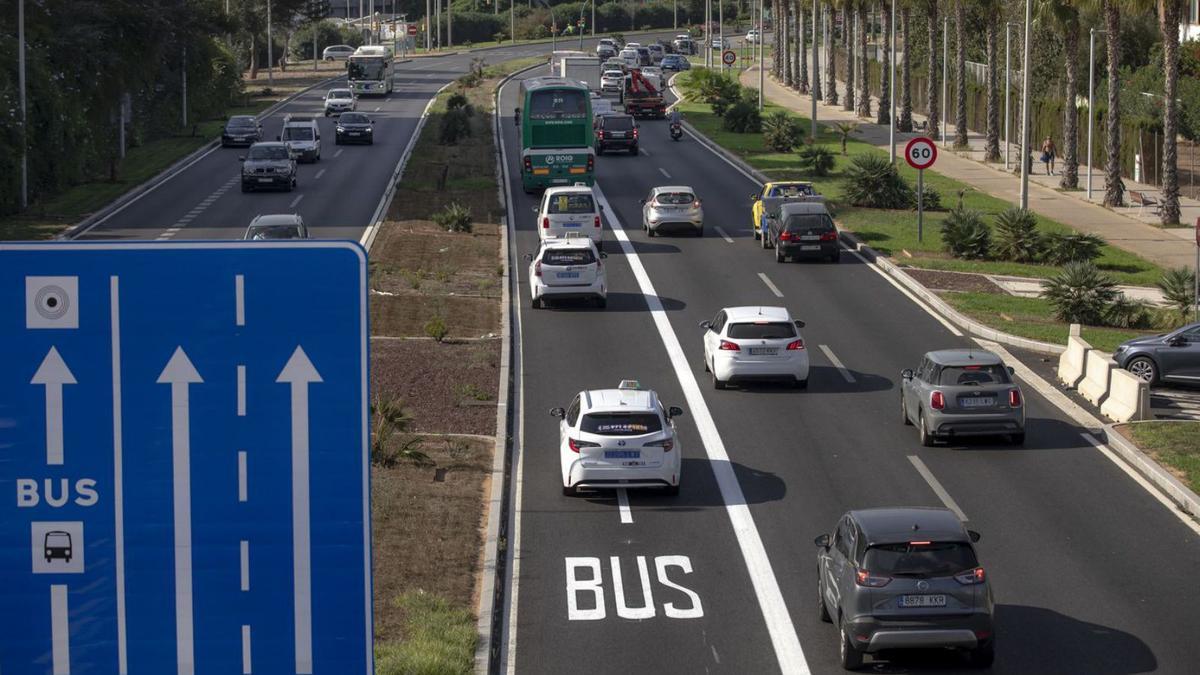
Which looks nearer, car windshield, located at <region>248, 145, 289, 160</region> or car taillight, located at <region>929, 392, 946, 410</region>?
car taillight, located at <region>929, 392, 946, 410</region>

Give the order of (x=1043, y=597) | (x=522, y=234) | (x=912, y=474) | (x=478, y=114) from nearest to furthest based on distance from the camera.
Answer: (x=1043, y=597)
(x=912, y=474)
(x=522, y=234)
(x=478, y=114)

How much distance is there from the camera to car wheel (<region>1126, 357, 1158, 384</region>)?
32.3 meters

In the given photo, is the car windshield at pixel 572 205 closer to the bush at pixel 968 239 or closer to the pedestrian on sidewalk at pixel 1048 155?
the bush at pixel 968 239

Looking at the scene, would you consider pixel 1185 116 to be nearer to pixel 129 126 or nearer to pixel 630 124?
pixel 630 124

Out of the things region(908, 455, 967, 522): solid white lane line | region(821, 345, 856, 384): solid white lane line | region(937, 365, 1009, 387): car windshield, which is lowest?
region(908, 455, 967, 522): solid white lane line

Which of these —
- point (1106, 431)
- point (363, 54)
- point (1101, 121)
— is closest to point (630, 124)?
point (1101, 121)

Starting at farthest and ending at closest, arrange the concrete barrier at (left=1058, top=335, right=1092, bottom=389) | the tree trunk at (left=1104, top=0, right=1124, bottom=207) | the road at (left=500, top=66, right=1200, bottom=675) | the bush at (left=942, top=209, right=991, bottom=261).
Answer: the tree trunk at (left=1104, top=0, right=1124, bottom=207), the bush at (left=942, top=209, right=991, bottom=261), the concrete barrier at (left=1058, top=335, right=1092, bottom=389), the road at (left=500, top=66, right=1200, bottom=675)

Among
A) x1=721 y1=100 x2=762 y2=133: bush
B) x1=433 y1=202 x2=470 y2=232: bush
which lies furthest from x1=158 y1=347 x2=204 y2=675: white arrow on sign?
x1=721 y1=100 x2=762 y2=133: bush

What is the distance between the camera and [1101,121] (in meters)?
71.1

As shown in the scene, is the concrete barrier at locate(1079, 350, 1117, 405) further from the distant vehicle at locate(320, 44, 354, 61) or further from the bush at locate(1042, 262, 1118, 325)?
the distant vehicle at locate(320, 44, 354, 61)

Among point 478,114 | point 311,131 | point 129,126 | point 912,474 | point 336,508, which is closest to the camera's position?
point 336,508

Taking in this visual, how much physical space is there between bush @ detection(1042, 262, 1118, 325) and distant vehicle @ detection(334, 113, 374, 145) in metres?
44.9

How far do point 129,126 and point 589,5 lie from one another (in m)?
119

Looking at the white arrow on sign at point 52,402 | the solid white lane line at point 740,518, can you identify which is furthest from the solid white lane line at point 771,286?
the white arrow on sign at point 52,402
